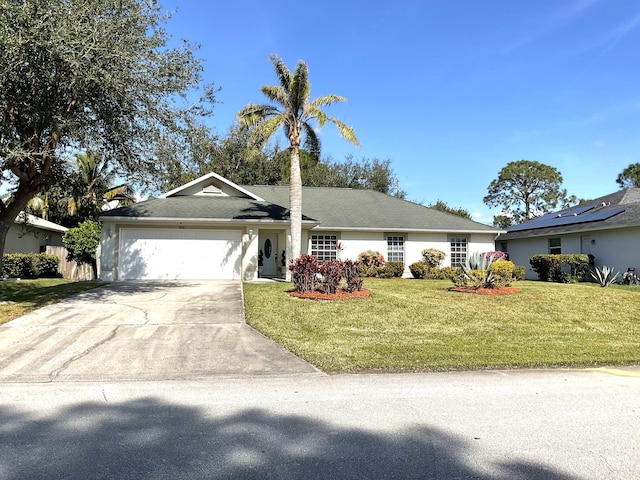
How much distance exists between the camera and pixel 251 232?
18.9 m

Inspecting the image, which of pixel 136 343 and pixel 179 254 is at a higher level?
pixel 179 254

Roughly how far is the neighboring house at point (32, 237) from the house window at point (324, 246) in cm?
1312

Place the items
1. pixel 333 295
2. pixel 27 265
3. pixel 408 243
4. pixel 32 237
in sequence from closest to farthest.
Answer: pixel 333 295
pixel 27 265
pixel 408 243
pixel 32 237

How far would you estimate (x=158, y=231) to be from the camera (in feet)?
61.5

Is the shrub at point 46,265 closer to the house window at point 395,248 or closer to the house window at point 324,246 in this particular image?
the house window at point 324,246

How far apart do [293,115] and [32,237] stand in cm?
1857

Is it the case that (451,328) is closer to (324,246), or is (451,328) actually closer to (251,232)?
(251,232)

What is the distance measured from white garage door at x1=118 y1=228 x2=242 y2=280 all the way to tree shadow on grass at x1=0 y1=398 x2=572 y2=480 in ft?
46.6

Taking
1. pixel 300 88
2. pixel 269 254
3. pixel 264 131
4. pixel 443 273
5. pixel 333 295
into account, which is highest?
pixel 300 88

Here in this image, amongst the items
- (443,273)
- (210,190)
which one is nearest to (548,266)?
(443,273)

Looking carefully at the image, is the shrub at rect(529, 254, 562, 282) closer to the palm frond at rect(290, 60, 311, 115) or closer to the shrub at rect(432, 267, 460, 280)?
the shrub at rect(432, 267, 460, 280)

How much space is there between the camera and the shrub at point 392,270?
20766 mm

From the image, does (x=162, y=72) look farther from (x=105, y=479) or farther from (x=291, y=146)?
(x=105, y=479)

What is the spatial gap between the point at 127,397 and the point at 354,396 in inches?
108
